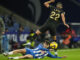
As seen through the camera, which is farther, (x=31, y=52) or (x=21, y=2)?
(x=21, y=2)

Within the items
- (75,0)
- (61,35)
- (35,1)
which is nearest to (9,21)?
(61,35)

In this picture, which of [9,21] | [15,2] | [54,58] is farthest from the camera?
[15,2]

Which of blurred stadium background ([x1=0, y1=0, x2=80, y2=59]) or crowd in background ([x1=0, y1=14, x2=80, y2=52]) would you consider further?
blurred stadium background ([x1=0, y1=0, x2=80, y2=59])

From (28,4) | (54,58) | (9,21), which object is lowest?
(54,58)

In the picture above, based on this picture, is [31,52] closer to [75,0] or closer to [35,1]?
[35,1]

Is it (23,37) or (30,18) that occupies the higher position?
(30,18)

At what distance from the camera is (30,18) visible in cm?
2636

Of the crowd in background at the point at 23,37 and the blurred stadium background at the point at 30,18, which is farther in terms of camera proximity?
the blurred stadium background at the point at 30,18

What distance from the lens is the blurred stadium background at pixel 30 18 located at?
20.9 m

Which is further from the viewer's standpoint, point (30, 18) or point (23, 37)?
point (30, 18)

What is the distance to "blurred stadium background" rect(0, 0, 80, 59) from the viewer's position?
20866 millimetres

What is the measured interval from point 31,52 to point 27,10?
1582cm

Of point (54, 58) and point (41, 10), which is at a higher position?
point (41, 10)

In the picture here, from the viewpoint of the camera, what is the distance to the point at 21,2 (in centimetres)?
2670
